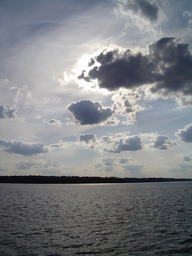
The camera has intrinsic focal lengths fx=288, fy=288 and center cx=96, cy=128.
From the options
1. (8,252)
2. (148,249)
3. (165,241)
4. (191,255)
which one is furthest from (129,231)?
(8,252)

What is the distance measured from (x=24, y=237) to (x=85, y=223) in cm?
1317

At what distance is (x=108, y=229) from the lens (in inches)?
1572

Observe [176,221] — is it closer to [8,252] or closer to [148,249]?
[148,249]

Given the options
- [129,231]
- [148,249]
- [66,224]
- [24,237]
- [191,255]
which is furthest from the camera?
A: [66,224]

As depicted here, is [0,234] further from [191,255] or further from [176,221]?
[176,221]

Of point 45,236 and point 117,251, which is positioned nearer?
point 117,251

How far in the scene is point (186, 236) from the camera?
34.9 meters

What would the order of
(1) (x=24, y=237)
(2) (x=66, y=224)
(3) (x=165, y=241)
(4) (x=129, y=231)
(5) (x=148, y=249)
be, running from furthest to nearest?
1. (2) (x=66, y=224)
2. (4) (x=129, y=231)
3. (1) (x=24, y=237)
4. (3) (x=165, y=241)
5. (5) (x=148, y=249)

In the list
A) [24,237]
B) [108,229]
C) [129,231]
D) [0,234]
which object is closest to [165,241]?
[129,231]

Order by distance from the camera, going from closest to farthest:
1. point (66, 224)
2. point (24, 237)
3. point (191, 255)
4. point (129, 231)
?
1. point (191, 255)
2. point (24, 237)
3. point (129, 231)
4. point (66, 224)

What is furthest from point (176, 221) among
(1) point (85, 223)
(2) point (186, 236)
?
(1) point (85, 223)

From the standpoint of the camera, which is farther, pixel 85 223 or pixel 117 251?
pixel 85 223

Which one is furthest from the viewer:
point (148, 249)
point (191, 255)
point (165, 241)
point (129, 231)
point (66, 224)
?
point (66, 224)

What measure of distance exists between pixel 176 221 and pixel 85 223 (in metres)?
14.5
